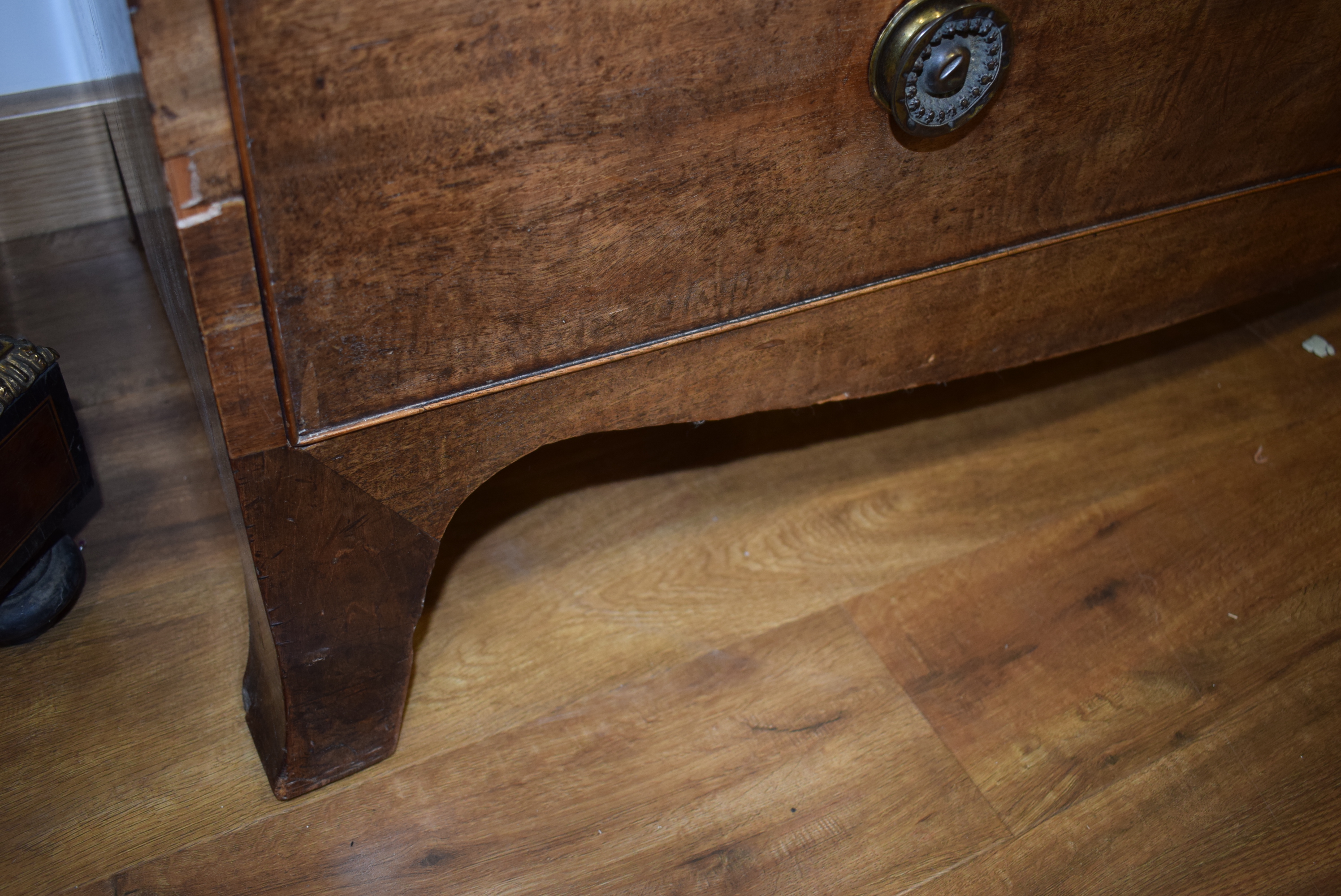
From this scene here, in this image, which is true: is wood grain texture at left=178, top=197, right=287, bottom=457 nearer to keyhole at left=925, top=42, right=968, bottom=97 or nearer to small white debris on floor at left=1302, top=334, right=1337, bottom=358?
keyhole at left=925, top=42, right=968, bottom=97

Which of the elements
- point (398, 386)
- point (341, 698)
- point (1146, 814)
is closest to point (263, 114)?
point (398, 386)

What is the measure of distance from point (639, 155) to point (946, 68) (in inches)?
7.9

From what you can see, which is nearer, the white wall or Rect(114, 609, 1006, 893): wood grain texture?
Rect(114, 609, 1006, 893): wood grain texture

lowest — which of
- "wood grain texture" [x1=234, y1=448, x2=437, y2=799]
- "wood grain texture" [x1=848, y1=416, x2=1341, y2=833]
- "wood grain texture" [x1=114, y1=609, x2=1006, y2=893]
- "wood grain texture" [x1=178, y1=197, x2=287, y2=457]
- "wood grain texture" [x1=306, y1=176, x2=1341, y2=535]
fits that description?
"wood grain texture" [x1=114, y1=609, x2=1006, y2=893]

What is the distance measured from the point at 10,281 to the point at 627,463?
0.85m

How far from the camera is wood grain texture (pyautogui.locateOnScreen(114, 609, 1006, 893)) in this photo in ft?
2.76

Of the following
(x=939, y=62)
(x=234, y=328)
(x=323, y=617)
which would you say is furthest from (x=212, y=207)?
(x=939, y=62)

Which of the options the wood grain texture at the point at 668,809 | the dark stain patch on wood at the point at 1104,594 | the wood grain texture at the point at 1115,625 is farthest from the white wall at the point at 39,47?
the dark stain patch on wood at the point at 1104,594

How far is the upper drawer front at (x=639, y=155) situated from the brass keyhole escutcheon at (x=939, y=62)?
0.02 meters

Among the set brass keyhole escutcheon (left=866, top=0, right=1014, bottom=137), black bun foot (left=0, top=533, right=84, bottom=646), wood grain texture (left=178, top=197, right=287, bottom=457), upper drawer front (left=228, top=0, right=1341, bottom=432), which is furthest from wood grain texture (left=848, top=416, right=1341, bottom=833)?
black bun foot (left=0, top=533, right=84, bottom=646)

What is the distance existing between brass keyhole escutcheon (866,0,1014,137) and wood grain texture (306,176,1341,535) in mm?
168

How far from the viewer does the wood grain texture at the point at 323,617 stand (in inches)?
27.7

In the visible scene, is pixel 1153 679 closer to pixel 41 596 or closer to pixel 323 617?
pixel 323 617

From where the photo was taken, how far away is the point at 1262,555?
3.69ft
